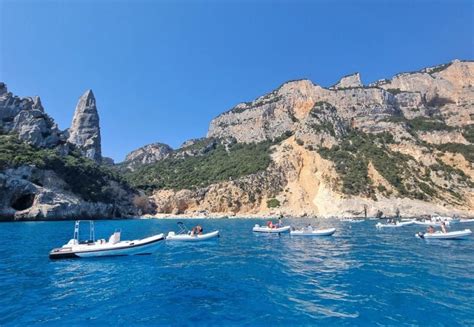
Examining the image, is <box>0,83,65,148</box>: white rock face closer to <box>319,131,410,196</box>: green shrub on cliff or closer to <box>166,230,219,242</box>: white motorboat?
<box>166,230,219,242</box>: white motorboat

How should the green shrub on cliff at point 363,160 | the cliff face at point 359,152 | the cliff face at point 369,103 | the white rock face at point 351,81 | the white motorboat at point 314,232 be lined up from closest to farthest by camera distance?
the white motorboat at point 314,232, the cliff face at point 359,152, the green shrub on cliff at point 363,160, the cliff face at point 369,103, the white rock face at point 351,81

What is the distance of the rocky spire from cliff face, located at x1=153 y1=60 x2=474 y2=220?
54340mm

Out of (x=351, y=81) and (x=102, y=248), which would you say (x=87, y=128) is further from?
(x=102, y=248)

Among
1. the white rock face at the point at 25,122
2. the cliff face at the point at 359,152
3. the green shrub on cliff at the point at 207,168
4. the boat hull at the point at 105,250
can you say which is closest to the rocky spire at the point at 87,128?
the green shrub on cliff at the point at 207,168

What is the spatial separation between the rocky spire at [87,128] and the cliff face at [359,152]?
54340mm

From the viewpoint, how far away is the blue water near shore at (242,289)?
1225cm

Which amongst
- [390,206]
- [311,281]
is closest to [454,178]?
[390,206]

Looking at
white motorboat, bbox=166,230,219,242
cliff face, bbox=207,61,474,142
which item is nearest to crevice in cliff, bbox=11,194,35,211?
white motorboat, bbox=166,230,219,242

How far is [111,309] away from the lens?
43.8 ft

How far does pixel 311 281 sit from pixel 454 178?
121 metres

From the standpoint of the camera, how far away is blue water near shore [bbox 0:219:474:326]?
12250 millimetres

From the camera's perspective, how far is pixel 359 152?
12962 cm

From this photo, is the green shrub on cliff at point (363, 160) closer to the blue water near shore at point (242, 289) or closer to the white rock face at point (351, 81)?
the white rock face at point (351, 81)

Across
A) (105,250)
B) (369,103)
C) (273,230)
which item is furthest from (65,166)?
(369,103)
